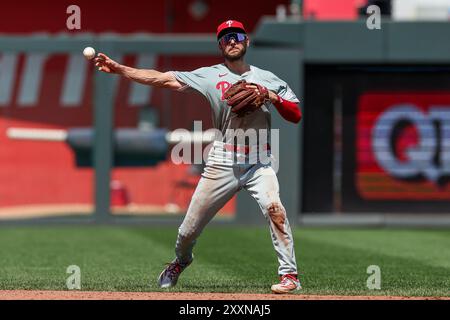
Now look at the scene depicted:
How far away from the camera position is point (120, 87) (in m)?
21.0

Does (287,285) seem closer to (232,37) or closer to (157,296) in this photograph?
(157,296)

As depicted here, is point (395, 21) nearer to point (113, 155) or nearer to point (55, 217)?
point (113, 155)

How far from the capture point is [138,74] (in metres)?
9.62

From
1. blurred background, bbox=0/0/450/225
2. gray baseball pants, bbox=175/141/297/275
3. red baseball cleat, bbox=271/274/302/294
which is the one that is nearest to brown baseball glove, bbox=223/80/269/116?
gray baseball pants, bbox=175/141/297/275

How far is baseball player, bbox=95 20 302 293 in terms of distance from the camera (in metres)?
9.52

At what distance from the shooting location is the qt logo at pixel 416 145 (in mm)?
20984

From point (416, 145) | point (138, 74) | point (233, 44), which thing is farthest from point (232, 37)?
point (416, 145)

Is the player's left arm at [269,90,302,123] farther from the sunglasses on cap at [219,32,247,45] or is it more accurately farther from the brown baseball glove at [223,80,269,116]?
the sunglasses on cap at [219,32,247,45]

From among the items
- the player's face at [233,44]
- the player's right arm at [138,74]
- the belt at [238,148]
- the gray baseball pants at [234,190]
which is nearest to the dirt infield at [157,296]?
the gray baseball pants at [234,190]

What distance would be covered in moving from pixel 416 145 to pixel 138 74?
12172mm

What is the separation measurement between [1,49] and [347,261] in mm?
10120

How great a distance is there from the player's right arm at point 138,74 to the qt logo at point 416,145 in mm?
11798

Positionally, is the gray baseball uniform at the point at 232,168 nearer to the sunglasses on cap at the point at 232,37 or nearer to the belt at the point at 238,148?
the belt at the point at 238,148
